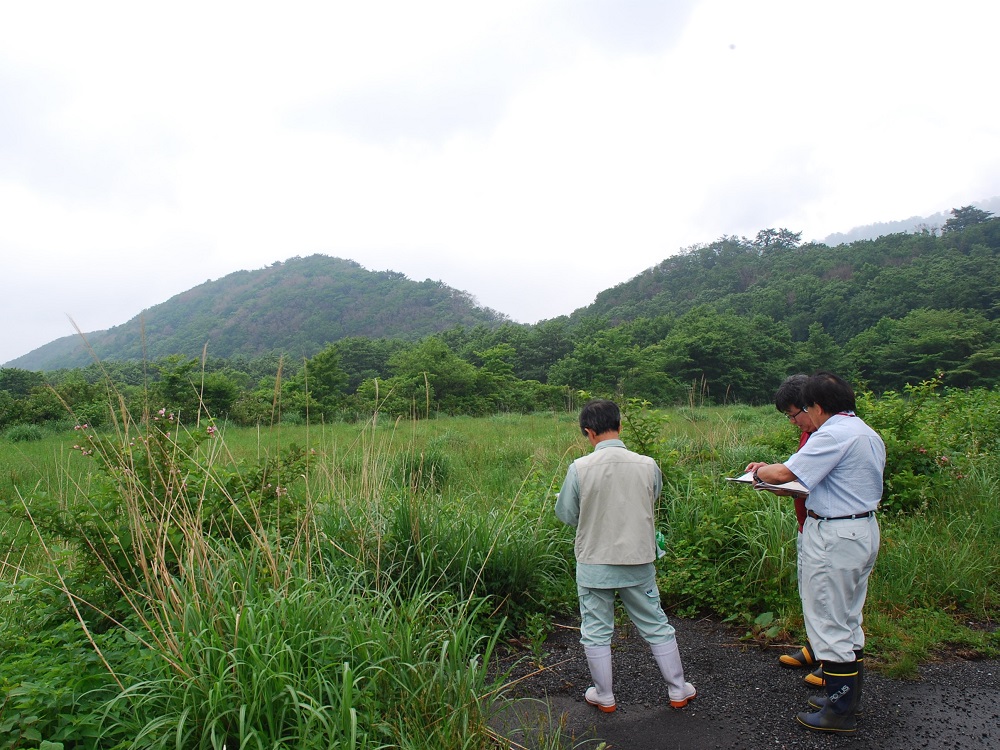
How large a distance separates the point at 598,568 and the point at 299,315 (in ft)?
330

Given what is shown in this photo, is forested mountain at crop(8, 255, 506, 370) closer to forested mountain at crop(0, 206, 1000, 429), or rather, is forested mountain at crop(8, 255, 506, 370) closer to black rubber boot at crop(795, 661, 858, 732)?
forested mountain at crop(0, 206, 1000, 429)

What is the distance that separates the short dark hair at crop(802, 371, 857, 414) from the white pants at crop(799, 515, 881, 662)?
0.52 metres

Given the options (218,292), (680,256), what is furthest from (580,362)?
(218,292)

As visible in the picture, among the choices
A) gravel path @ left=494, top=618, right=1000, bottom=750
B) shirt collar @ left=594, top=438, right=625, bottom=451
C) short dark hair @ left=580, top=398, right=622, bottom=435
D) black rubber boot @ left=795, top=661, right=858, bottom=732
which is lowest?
gravel path @ left=494, top=618, right=1000, bottom=750

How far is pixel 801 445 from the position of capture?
320 centimetres

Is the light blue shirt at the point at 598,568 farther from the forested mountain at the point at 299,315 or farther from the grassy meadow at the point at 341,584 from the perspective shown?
the forested mountain at the point at 299,315

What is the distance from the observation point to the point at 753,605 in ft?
13.6

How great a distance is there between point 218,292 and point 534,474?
463 ft

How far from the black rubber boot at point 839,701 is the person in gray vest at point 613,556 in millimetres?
586

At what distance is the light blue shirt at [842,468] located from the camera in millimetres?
2768

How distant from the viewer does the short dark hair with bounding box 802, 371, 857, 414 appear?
9.49ft

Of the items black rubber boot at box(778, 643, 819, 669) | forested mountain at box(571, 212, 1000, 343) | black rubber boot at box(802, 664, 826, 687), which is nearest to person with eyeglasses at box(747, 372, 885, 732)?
black rubber boot at box(802, 664, 826, 687)

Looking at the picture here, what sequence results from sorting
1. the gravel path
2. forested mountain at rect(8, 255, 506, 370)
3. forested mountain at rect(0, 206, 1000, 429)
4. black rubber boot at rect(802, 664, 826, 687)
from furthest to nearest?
forested mountain at rect(8, 255, 506, 370)
forested mountain at rect(0, 206, 1000, 429)
black rubber boot at rect(802, 664, 826, 687)
the gravel path

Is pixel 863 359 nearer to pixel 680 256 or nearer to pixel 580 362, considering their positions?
pixel 580 362
